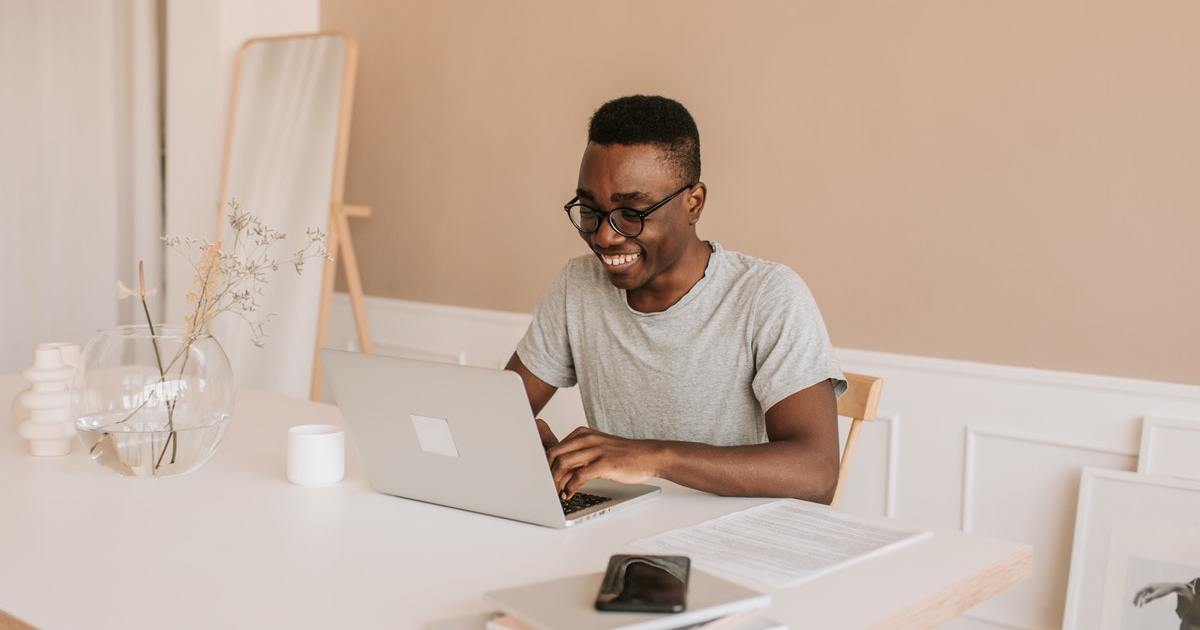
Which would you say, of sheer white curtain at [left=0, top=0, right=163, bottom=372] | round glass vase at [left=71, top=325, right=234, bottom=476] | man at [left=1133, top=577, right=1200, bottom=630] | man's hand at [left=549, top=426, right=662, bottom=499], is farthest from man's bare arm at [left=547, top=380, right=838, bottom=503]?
sheer white curtain at [left=0, top=0, right=163, bottom=372]

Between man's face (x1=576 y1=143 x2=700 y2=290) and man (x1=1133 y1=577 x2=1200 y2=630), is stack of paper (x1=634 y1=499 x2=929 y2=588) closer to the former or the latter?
man's face (x1=576 y1=143 x2=700 y2=290)

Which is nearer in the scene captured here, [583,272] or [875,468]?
[583,272]

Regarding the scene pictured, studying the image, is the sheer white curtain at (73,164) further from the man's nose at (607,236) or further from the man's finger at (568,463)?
the man's finger at (568,463)

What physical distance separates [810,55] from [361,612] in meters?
2.05

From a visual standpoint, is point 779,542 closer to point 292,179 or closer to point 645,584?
point 645,584

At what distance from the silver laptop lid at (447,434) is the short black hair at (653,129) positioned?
0.58 metres

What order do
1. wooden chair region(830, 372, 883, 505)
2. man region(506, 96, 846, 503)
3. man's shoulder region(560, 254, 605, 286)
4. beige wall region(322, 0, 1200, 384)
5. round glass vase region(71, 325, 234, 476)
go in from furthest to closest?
beige wall region(322, 0, 1200, 384) < man's shoulder region(560, 254, 605, 286) < wooden chair region(830, 372, 883, 505) < man region(506, 96, 846, 503) < round glass vase region(71, 325, 234, 476)

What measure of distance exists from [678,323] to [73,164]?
8.76 feet

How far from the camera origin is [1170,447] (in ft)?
7.43

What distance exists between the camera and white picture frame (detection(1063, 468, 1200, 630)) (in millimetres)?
2221

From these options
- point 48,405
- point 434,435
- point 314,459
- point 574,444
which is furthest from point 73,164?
point 574,444

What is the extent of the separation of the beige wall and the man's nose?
3.52 ft

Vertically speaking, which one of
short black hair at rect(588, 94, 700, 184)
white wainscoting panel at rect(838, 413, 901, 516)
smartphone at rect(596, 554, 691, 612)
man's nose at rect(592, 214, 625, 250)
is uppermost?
short black hair at rect(588, 94, 700, 184)

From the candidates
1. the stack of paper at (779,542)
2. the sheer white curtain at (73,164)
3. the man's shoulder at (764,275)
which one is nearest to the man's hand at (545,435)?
the stack of paper at (779,542)
